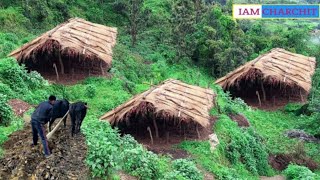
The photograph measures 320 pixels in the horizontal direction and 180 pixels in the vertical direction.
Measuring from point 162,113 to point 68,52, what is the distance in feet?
17.4

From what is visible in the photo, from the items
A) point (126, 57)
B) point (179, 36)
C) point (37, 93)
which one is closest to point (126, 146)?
point (37, 93)

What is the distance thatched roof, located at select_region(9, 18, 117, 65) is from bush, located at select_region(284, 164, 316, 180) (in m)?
7.80

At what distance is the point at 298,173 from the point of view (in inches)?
619

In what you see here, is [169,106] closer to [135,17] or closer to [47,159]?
[47,159]

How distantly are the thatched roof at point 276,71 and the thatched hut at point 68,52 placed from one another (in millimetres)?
6020

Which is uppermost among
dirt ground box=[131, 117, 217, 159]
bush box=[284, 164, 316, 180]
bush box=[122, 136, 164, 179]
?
bush box=[122, 136, 164, 179]

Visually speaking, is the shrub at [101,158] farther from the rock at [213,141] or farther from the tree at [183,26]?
the tree at [183,26]

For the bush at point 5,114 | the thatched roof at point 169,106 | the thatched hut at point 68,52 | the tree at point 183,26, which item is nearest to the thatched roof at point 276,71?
the tree at point 183,26

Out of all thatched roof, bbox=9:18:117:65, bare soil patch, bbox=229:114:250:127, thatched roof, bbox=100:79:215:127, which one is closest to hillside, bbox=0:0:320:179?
bare soil patch, bbox=229:114:250:127

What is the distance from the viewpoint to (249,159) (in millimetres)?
16109

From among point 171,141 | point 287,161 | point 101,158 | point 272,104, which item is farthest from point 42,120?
point 272,104

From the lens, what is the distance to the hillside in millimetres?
9773

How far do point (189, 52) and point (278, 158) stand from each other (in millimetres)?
11285

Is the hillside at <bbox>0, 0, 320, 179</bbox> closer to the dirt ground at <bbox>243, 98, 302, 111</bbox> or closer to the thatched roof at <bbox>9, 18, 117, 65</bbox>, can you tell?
the dirt ground at <bbox>243, 98, 302, 111</bbox>
